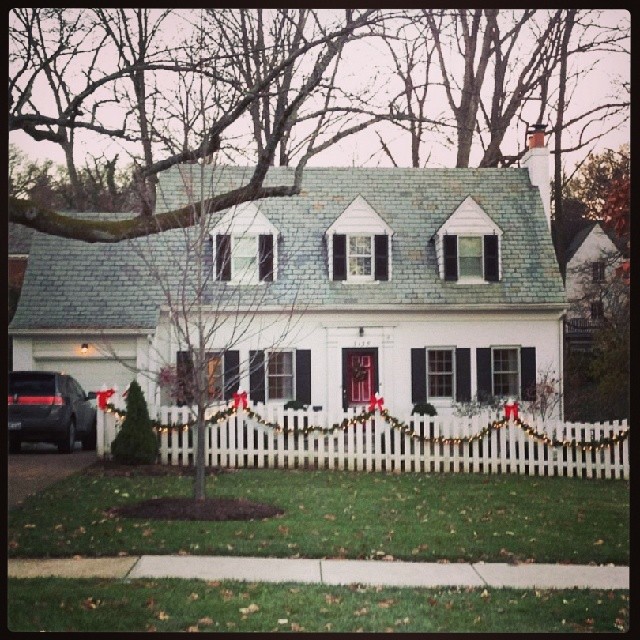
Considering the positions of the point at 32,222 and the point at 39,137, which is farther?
the point at 39,137

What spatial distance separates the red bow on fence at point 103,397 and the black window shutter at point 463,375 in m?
3.83

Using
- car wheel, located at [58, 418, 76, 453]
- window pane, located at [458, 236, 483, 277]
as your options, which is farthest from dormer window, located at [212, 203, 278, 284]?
car wheel, located at [58, 418, 76, 453]

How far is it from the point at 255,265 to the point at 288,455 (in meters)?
2.10

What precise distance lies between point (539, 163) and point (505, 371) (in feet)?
8.40

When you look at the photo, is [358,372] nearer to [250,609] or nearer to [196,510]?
[196,510]

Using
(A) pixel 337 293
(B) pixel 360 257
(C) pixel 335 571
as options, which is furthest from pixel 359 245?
(C) pixel 335 571

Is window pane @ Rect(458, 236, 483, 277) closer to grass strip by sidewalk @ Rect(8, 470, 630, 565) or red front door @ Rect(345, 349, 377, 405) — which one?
red front door @ Rect(345, 349, 377, 405)

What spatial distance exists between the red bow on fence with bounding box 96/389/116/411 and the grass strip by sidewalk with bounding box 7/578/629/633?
4226 mm

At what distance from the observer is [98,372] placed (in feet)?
30.1

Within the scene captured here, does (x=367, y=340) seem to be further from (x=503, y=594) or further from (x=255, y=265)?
(x=503, y=594)

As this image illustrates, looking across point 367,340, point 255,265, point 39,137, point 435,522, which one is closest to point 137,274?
point 255,265

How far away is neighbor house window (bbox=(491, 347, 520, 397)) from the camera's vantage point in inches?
346

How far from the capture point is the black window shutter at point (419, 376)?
9.27 metres

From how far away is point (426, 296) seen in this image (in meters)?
9.85
